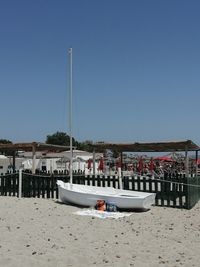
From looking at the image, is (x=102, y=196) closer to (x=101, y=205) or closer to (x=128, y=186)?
(x=101, y=205)

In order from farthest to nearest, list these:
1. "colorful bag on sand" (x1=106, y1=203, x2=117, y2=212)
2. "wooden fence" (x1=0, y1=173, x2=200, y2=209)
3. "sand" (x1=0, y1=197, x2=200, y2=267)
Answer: "wooden fence" (x1=0, y1=173, x2=200, y2=209) < "colorful bag on sand" (x1=106, y1=203, x2=117, y2=212) < "sand" (x1=0, y1=197, x2=200, y2=267)

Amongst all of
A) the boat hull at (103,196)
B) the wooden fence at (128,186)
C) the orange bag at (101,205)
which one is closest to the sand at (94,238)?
the boat hull at (103,196)

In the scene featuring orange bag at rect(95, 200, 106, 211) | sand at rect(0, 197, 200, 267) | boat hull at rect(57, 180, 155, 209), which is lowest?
sand at rect(0, 197, 200, 267)

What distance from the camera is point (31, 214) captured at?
12234mm

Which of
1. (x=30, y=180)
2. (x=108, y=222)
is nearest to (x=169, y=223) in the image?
(x=108, y=222)

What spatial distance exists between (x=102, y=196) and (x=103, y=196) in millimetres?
41

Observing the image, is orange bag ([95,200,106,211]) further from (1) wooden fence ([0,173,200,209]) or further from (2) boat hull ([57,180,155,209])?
(1) wooden fence ([0,173,200,209])

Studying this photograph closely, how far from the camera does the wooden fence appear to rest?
1505 centimetres

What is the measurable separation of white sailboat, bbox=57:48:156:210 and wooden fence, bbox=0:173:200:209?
2.17 feet

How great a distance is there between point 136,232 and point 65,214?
10.5ft

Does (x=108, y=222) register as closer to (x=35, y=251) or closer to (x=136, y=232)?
(x=136, y=232)

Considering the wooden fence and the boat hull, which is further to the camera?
the wooden fence

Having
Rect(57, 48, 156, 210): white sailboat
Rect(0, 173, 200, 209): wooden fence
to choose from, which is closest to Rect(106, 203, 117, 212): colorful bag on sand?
Rect(57, 48, 156, 210): white sailboat

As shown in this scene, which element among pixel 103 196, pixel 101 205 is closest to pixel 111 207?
pixel 101 205
